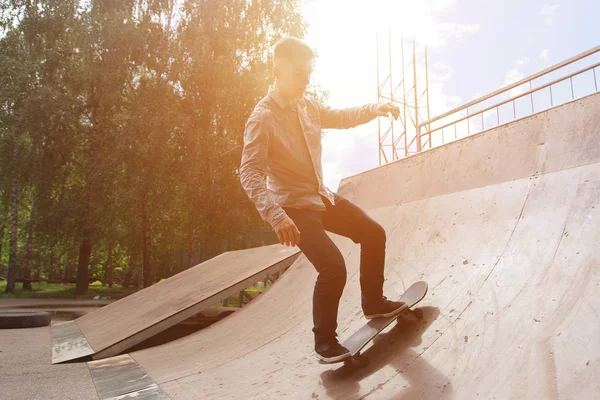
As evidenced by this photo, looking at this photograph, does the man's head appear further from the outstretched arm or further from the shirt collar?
the outstretched arm

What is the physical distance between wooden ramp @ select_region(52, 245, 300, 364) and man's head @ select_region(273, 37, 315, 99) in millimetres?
3384

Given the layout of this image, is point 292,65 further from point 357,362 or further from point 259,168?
point 357,362

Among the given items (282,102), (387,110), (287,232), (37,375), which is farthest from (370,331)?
(37,375)

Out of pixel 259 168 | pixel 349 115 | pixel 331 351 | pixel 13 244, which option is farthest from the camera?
pixel 13 244

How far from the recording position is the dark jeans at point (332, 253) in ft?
9.33

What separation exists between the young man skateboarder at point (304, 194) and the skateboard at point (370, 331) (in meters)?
0.05

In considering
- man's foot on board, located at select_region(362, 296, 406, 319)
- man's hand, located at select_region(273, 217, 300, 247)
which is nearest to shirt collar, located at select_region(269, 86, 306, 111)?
man's hand, located at select_region(273, 217, 300, 247)

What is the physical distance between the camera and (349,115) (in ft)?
11.2

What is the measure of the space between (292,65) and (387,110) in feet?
2.44

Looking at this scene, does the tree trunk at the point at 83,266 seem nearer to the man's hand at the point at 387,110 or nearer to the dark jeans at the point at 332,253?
the dark jeans at the point at 332,253

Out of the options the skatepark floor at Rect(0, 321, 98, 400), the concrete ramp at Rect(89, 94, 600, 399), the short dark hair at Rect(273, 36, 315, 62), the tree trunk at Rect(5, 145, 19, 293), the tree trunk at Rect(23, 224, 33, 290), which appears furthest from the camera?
the tree trunk at Rect(23, 224, 33, 290)

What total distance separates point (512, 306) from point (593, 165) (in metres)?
1.29

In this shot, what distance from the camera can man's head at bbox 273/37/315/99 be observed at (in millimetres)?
2949

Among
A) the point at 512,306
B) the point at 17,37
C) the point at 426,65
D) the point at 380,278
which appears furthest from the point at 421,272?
the point at 17,37
